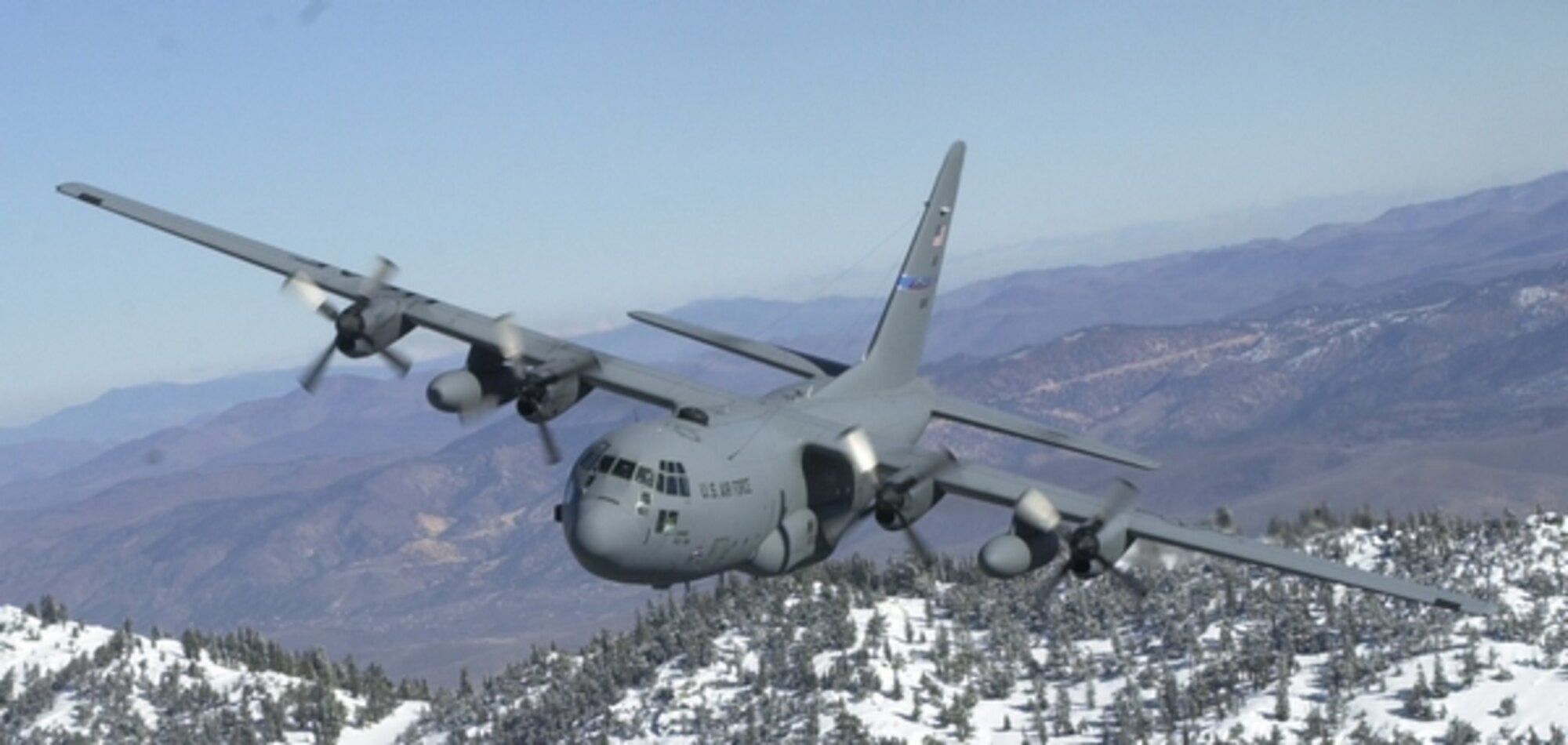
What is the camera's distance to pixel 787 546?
4175 cm

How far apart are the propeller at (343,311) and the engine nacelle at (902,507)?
17.7 meters

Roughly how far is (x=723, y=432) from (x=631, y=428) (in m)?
2.85

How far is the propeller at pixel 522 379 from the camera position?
47.4m

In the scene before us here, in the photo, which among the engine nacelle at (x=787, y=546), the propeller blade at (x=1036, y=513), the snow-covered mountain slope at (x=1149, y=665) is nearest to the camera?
the propeller blade at (x=1036, y=513)

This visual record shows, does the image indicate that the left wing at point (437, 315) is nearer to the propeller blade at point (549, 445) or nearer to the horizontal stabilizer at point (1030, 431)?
the propeller blade at point (549, 445)

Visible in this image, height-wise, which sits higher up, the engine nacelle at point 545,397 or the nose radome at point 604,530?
the engine nacelle at point 545,397

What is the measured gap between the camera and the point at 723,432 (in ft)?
137

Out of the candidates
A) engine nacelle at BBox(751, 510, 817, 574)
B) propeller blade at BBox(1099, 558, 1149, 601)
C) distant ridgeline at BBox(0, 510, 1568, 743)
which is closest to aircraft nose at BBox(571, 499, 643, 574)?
engine nacelle at BBox(751, 510, 817, 574)

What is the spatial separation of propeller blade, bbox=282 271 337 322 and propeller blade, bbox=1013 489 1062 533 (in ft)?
82.9

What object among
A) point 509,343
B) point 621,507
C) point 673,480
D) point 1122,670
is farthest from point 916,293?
point 1122,670

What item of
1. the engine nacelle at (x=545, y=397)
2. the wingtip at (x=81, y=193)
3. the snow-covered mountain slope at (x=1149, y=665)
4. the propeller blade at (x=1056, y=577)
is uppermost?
the wingtip at (x=81, y=193)

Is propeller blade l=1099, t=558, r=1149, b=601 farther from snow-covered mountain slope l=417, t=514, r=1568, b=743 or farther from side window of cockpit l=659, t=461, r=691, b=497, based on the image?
snow-covered mountain slope l=417, t=514, r=1568, b=743

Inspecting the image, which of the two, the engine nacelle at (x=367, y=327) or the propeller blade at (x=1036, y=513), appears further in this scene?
the engine nacelle at (x=367, y=327)

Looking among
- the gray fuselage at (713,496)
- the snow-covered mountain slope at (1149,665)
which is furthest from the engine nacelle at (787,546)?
the snow-covered mountain slope at (1149,665)
